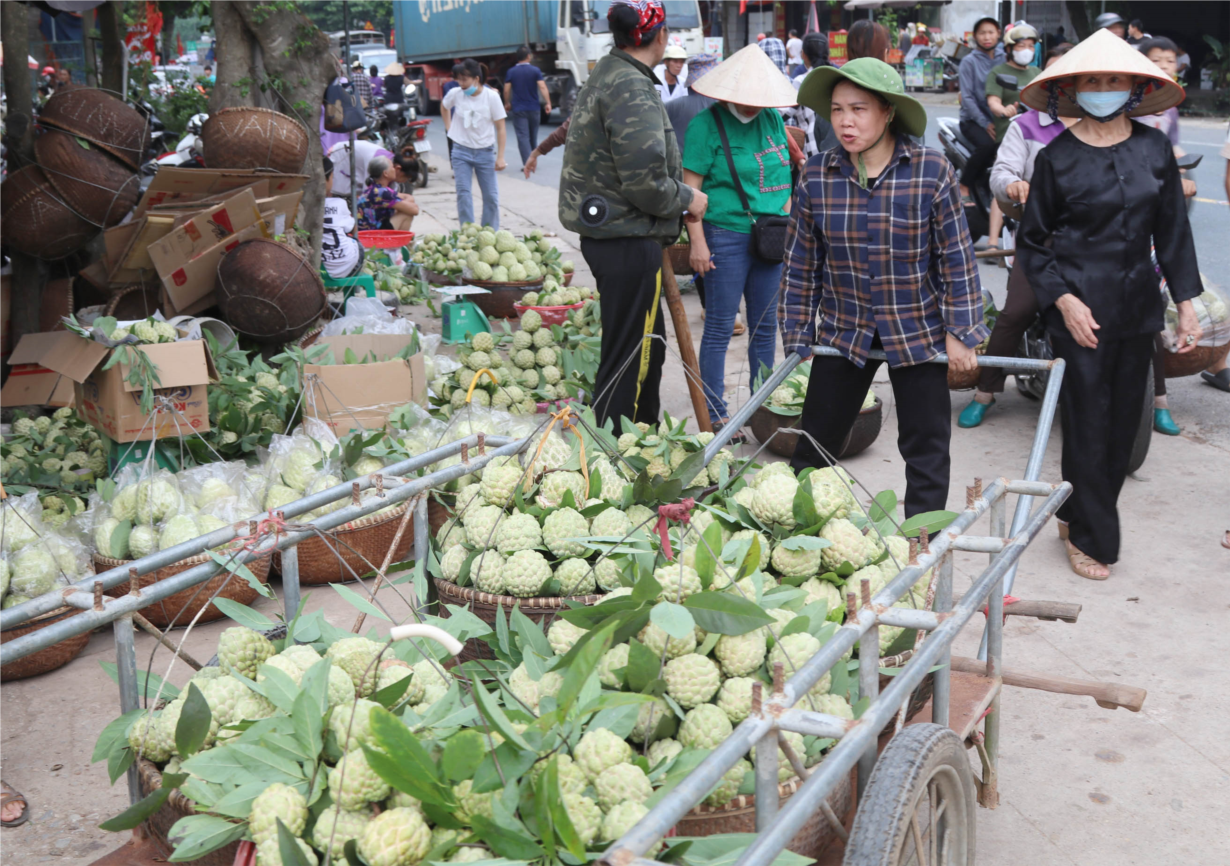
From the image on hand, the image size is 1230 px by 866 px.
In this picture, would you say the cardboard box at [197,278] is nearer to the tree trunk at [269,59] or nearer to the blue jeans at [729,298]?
the tree trunk at [269,59]

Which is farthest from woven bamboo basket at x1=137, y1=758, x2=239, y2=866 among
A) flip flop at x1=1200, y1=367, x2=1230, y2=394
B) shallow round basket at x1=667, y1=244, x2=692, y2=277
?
→ shallow round basket at x1=667, y1=244, x2=692, y2=277

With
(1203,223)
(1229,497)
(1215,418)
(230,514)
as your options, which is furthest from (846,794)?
(1203,223)

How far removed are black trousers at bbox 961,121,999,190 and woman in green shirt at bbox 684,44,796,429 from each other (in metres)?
3.81

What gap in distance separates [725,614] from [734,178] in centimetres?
351

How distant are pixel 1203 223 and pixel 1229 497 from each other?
645cm

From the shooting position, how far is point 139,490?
Answer: 4.04m

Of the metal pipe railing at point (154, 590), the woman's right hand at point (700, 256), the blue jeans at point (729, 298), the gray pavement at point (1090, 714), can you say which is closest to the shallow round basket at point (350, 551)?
the gray pavement at point (1090, 714)

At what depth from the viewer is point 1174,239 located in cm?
377

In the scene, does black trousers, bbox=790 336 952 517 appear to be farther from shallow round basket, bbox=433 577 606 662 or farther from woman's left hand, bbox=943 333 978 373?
shallow round basket, bbox=433 577 606 662

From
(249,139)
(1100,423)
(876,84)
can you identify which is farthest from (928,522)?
(249,139)

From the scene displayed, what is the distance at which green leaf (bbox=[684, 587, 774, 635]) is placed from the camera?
1896 mm

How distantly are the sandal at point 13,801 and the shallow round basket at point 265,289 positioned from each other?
3081mm

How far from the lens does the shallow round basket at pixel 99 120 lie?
560 cm

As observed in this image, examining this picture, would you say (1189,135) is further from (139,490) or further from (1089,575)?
(139,490)
